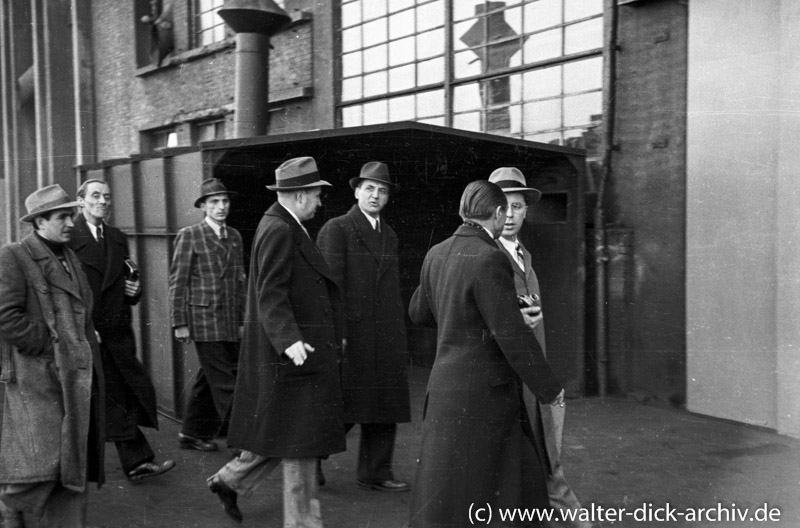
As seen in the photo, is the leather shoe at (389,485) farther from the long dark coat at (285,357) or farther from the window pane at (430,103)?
the window pane at (430,103)

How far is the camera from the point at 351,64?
35.5 feet

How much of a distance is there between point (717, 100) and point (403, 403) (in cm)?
359

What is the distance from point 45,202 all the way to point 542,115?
18.2 feet

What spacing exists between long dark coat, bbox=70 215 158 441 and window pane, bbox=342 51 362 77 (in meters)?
5.79

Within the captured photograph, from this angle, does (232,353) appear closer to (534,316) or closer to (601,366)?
(534,316)

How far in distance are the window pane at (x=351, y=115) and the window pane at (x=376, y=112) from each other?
11cm

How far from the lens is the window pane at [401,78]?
1008 centimetres

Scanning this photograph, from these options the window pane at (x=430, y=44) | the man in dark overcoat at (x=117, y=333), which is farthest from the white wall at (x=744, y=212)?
the man in dark overcoat at (x=117, y=333)

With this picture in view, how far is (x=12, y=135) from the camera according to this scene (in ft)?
57.5

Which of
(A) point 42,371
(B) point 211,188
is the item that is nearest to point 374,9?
(B) point 211,188

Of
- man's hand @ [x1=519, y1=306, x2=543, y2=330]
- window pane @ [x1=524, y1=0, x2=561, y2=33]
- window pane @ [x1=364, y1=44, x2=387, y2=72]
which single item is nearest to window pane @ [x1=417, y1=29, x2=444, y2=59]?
window pane @ [x1=364, y1=44, x2=387, y2=72]

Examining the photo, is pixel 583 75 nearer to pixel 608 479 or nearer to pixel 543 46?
pixel 543 46

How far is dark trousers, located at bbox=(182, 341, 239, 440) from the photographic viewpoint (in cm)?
592

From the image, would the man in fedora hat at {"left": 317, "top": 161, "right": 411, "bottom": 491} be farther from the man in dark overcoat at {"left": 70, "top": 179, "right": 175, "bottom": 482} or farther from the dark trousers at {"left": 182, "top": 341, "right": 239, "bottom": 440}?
the man in dark overcoat at {"left": 70, "top": 179, "right": 175, "bottom": 482}
